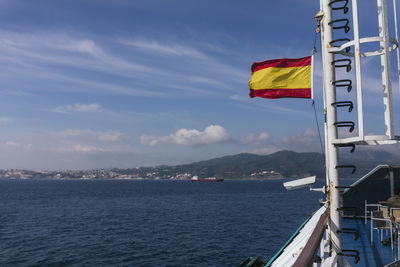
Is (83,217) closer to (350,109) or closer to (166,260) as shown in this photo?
(166,260)

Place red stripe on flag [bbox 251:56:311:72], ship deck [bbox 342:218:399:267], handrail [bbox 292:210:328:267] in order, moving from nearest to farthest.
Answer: handrail [bbox 292:210:328:267], red stripe on flag [bbox 251:56:311:72], ship deck [bbox 342:218:399:267]

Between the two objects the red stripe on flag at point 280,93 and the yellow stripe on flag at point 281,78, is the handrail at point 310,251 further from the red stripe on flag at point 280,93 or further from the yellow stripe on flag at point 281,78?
the yellow stripe on flag at point 281,78

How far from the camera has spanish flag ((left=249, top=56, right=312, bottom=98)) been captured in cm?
664

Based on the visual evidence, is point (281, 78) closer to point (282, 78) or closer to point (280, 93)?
point (282, 78)

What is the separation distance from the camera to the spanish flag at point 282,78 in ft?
21.8

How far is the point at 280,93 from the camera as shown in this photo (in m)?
6.89

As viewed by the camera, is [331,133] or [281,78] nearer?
[331,133]

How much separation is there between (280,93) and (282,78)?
1.01 feet

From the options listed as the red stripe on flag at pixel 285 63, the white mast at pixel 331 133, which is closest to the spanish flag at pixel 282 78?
the red stripe on flag at pixel 285 63

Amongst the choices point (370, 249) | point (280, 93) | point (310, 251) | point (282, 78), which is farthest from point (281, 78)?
point (370, 249)

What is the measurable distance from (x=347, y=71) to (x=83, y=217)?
5658 cm

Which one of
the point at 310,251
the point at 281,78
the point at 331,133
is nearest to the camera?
the point at 310,251

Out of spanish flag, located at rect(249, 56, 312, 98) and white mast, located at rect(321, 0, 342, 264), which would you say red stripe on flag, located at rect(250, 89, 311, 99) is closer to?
spanish flag, located at rect(249, 56, 312, 98)

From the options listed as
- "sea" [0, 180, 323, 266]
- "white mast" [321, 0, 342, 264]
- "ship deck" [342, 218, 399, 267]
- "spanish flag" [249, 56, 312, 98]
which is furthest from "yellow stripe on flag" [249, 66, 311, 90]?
"sea" [0, 180, 323, 266]
